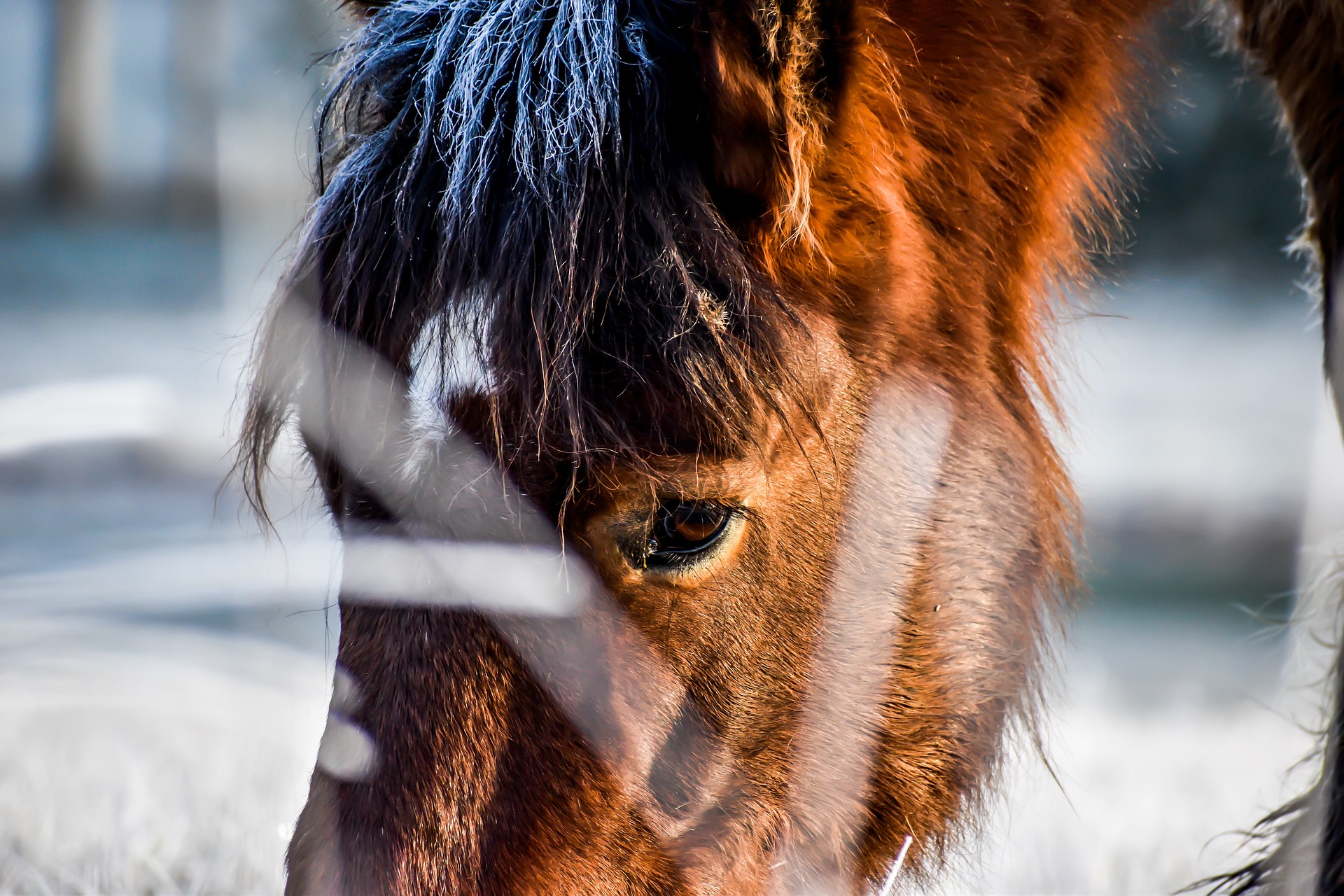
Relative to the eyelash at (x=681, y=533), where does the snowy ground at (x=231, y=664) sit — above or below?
below

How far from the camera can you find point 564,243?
3.51ft

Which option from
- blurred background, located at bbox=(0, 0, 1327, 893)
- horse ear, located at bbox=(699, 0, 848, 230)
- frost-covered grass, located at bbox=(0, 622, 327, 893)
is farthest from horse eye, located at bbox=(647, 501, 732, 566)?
frost-covered grass, located at bbox=(0, 622, 327, 893)

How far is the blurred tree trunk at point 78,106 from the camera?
733 centimetres

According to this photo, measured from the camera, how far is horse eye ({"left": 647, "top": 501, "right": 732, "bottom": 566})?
1075mm

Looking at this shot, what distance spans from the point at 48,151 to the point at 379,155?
313 inches

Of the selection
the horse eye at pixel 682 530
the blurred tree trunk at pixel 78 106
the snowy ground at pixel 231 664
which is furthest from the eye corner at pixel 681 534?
the blurred tree trunk at pixel 78 106

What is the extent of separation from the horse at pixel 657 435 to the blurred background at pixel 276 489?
1.09ft

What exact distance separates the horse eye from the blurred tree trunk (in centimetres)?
797

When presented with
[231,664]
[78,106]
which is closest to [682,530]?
[231,664]

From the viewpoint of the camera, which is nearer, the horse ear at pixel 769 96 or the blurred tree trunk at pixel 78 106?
the horse ear at pixel 769 96

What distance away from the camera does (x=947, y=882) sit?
1667 mm

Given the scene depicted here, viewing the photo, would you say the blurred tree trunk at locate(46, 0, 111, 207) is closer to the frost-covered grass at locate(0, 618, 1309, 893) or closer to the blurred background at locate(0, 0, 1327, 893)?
the blurred background at locate(0, 0, 1327, 893)

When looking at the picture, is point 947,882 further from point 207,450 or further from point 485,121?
point 207,450

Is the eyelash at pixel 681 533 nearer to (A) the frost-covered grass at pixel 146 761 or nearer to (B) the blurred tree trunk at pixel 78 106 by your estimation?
(A) the frost-covered grass at pixel 146 761
